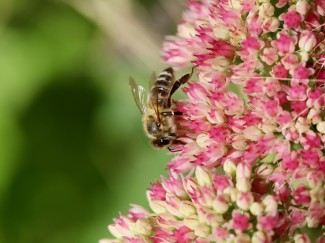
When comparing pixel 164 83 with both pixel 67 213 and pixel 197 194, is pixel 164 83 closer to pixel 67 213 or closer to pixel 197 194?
pixel 197 194

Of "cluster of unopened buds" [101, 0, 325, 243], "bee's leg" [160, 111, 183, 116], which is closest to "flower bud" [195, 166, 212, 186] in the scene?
"cluster of unopened buds" [101, 0, 325, 243]

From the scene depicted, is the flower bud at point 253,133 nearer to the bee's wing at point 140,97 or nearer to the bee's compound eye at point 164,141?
Result: the bee's compound eye at point 164,141

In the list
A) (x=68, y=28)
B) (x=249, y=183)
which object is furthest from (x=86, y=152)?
(x=249, y=183)

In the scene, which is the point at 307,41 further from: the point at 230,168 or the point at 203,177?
the point at 203,177

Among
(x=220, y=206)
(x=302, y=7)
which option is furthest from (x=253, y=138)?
(x=302, y=7)

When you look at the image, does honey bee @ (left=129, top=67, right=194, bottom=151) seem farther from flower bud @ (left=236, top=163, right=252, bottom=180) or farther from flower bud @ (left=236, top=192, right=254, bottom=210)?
flower bud @ (left=236, top=192, right=254, bottom=210)
